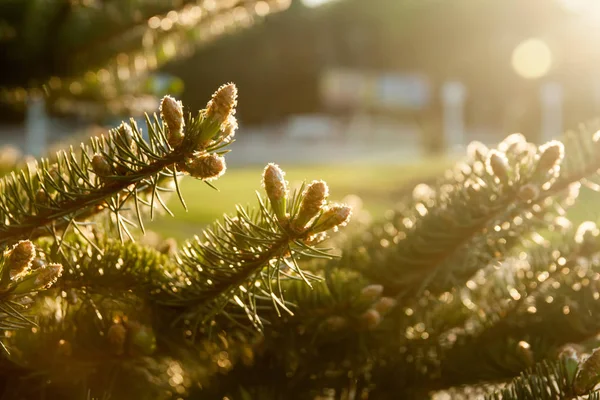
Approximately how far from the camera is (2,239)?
47 cm

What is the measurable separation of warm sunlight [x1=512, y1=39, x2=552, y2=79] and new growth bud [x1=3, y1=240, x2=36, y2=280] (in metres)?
21.8

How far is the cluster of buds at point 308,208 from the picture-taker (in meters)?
0.38

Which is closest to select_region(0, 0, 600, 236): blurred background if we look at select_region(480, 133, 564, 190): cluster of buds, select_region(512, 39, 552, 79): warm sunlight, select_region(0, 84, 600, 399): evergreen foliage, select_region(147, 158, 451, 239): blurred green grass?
select_region(512, 39, 552, 79): warm sunlight

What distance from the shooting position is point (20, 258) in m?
0.38

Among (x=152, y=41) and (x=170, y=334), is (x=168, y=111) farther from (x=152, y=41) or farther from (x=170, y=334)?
(x=152, y=41)

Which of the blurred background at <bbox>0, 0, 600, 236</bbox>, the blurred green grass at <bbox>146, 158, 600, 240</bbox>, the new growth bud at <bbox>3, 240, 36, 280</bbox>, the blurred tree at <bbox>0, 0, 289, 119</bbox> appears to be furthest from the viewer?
the blurred background at <bbox>0, 0, 600, 236</bbox>

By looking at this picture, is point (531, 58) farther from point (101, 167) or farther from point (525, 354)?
point (101, 167)

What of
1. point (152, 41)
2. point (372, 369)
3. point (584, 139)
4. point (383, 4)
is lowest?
point (372, 369)

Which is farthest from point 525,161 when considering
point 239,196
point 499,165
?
point 239,196

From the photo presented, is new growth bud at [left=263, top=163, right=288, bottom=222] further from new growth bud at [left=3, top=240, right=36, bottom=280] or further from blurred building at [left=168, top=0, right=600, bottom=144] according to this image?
blurred building at [left=168, top=0, right=600, bottom=144]

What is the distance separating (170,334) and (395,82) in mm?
23687

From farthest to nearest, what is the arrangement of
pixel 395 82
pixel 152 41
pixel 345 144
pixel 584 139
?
pixel 395 82 < pixel 345 144 < pixel 152 41 < pixel 584 139

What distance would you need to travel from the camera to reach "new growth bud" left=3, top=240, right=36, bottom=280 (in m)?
0.38

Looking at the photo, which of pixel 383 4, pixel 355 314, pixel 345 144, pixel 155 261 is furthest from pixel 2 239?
pixel 383 4
